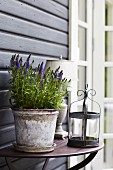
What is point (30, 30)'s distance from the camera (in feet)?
9.47

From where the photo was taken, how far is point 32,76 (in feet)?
7.86

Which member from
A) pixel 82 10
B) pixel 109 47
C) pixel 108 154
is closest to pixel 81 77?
pixel 109 47

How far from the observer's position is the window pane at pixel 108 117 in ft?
14.3

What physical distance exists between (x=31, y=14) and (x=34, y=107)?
0.84 metres

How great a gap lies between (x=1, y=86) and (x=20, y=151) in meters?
0.45

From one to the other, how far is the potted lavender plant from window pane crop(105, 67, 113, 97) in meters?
2.01

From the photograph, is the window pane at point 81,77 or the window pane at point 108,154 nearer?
the window pane at point 81,77

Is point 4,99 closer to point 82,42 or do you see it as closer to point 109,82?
point 82,42

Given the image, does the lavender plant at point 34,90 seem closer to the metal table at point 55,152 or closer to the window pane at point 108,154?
the metal table at point 55,152

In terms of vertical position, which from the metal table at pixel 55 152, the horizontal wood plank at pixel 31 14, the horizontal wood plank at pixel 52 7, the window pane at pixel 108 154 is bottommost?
the window pane at pixel 108 154

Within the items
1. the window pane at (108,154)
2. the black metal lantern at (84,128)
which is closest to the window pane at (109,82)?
the window pane at (108,154)

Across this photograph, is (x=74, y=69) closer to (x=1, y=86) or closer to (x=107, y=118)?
(x=1, y=86)

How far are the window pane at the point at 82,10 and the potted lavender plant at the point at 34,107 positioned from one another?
1798mm

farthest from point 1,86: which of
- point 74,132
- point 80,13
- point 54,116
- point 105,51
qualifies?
point 105,51
